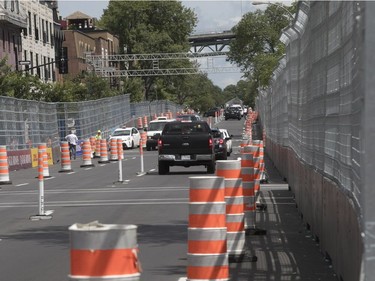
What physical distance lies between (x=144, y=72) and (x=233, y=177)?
121 meters

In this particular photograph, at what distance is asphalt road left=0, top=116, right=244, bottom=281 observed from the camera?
1324 centimetres

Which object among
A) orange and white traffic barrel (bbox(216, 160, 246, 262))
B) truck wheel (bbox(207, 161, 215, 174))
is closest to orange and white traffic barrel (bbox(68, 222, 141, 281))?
orange and white traffic barrel (bbox(216, 160, 246, 262))

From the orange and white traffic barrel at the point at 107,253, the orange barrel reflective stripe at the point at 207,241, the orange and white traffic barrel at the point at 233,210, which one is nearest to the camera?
the orange and white traffic barrel at the point at 107,253

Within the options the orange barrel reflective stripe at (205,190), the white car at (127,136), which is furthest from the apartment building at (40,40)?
the orange barrel reflective stripe at (205,190)

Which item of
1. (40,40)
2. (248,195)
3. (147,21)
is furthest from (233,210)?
(147,21)

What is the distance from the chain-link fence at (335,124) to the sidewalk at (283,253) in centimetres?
23

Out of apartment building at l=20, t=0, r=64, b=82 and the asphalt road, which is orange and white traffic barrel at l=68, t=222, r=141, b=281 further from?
apartment building at l=20, t=0, r=64, b=82

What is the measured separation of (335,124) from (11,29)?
68.3 m

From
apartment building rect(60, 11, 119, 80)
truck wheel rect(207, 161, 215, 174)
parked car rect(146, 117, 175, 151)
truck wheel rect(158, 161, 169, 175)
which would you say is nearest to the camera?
truck wheel rect(207, 161, 215, 174)

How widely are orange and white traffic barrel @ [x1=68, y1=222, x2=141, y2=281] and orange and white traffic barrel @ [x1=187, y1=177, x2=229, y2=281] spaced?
437cm

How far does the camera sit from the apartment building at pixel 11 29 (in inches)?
2948

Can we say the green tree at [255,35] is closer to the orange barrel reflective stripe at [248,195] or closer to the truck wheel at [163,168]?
the truck wheel at [163,168]

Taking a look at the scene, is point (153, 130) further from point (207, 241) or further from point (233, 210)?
point (207, 241)

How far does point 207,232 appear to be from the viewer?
995 cm
